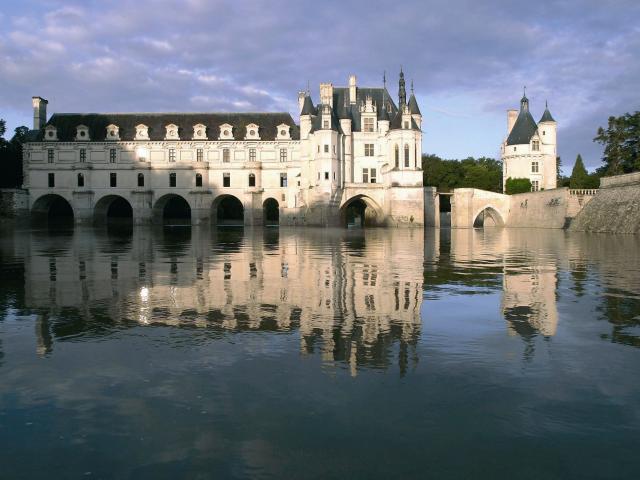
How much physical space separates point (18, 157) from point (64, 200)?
10.7 meters

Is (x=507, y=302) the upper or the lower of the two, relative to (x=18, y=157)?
lower

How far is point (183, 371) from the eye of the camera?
632 centimetres

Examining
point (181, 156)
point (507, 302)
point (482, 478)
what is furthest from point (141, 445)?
point (181, 156)

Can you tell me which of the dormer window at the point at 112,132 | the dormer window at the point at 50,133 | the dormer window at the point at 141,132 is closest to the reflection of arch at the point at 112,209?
the dormer window at the point at 112,132

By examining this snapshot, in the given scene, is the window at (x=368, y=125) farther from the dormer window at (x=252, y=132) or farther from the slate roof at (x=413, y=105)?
the dormer window at (x=252, y=132)

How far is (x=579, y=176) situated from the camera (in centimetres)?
7850

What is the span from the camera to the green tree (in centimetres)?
7444

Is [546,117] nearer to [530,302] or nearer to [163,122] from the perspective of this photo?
[163,122]

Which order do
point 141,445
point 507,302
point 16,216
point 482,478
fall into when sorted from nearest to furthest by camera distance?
point 482,478 < point 141,445 < point 507,302 < point 16,216

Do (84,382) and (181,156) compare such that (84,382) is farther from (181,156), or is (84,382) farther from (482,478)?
(181,156)

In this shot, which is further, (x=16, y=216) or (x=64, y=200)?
(x=64, y=200)

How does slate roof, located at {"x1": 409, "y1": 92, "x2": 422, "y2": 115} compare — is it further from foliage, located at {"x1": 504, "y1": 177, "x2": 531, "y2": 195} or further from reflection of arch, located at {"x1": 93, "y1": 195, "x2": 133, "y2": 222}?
reflection of arch, located at {"x1": 93, "y1": 195, "x2": 133, "y2": 222}

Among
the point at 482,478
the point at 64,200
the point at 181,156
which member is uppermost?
the point at 181,156

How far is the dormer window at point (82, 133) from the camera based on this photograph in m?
70.6
